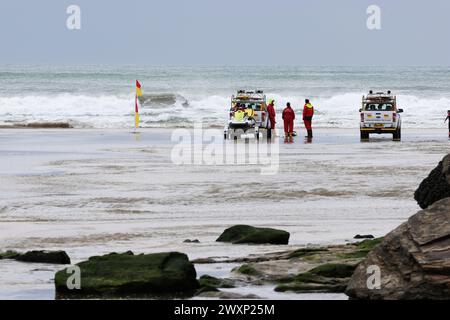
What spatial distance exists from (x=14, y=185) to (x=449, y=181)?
494 inches

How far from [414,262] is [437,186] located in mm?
3524

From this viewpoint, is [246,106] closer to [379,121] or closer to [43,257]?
[379,121]

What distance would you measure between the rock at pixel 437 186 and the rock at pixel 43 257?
4.19 m

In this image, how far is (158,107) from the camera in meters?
80.1

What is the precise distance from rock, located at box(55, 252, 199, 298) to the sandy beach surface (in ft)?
1.11

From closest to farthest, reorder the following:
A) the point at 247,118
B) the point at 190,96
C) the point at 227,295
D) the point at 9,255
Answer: the point at 227,295 < the point at 9,255 < the point at 247,118 < the point at 190,96

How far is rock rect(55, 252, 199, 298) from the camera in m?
10.1

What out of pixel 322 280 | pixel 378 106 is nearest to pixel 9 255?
pixel 322 280

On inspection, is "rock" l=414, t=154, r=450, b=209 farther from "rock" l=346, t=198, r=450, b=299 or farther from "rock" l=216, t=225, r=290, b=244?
"rock" l=346, t=198, r=450, b=299

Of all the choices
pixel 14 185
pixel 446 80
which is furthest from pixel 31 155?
pixel 446 80

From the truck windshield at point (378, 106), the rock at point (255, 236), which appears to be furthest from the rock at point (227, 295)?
the truck windshield at point (378, 106)

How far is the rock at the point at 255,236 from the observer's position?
13773 millimetres

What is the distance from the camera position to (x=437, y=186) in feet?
41.0
